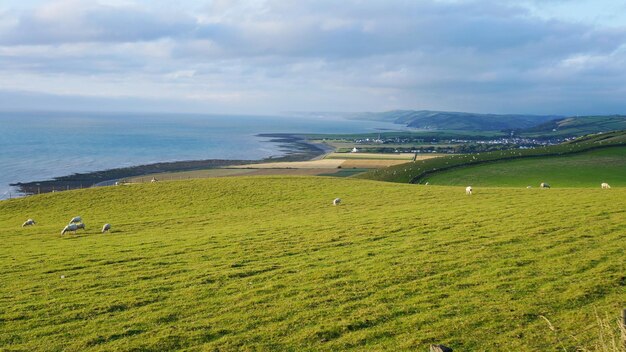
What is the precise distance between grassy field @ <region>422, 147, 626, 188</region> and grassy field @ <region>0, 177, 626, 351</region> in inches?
1248

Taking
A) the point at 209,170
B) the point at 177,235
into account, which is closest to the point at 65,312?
the point at 177,235

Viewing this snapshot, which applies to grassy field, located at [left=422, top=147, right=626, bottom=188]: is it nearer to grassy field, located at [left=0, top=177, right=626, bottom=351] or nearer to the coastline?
grassy field, located at [left=0, top=177, right=626, bottom=351]

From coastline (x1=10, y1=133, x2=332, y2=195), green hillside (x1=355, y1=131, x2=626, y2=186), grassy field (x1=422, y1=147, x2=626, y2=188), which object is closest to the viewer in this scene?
grassy field (x1=422, y1=147, x2=626, y2=188)

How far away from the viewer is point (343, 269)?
18266mm

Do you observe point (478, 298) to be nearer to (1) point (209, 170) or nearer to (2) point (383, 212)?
(2) point (383, 212)

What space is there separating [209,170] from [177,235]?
9886cm

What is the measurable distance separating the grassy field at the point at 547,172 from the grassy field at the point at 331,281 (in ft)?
104

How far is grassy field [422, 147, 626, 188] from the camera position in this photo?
62.0 metres

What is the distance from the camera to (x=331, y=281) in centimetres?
1689

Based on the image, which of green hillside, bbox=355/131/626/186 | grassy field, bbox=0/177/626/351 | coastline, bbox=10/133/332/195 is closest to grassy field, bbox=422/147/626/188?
green hillside, bbox=355/131/626/186

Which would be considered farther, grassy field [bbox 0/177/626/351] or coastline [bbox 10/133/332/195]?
coastline [bbox 10/133/332/195]

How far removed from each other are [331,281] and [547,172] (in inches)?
2421

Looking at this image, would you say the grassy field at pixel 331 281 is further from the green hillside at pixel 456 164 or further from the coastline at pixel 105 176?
the coastline at pixel 105 176

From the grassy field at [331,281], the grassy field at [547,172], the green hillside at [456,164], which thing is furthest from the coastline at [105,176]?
the grassy field at [547,172]
